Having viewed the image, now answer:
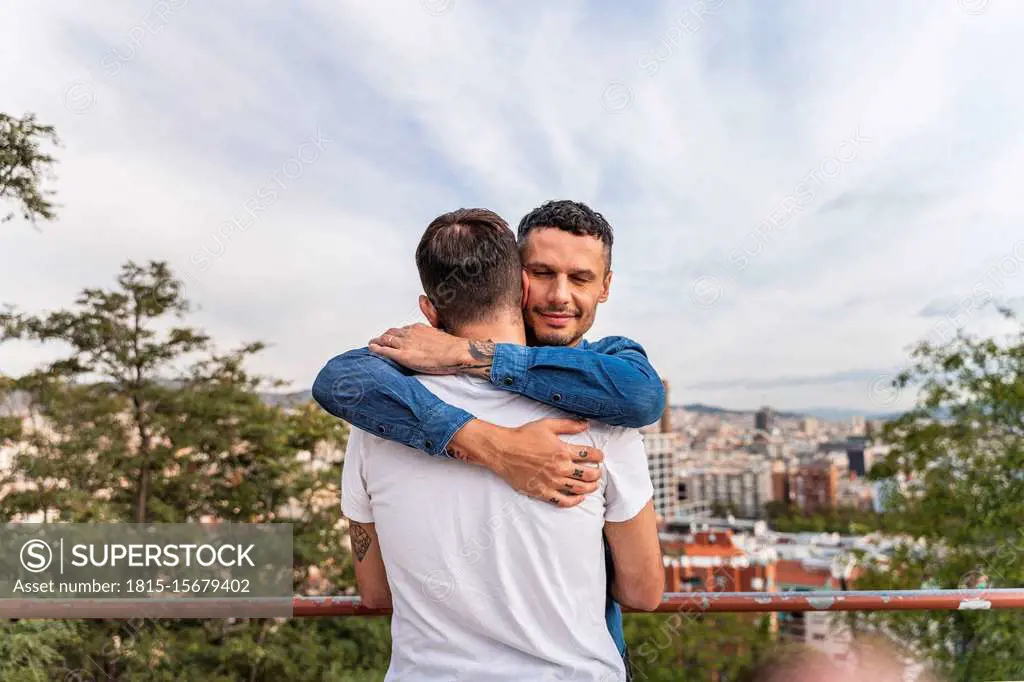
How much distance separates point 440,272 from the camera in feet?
3.01

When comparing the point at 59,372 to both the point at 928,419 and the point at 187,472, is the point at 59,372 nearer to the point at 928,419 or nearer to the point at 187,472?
the point at 187,472

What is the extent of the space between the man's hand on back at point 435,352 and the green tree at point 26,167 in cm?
544

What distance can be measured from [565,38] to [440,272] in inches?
411

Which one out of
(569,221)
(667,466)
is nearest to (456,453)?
Result: (569,221)

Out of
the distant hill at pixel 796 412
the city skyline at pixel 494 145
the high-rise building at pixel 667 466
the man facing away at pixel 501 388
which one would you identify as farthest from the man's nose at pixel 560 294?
the high-rise building at pixel 667 466

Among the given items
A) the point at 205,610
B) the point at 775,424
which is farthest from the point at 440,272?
the point at 775,424

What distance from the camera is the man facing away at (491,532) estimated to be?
83 cm

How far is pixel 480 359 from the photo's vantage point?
2.85 ft

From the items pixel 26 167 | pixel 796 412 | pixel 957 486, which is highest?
pixel 26 167

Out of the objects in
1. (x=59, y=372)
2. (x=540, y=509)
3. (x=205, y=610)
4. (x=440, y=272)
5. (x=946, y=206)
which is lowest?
(x=205, y=610)

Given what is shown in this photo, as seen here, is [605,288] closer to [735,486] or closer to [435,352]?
[435,352]

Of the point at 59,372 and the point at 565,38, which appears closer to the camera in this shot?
the point at 59,372

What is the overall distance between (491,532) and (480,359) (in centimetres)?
19

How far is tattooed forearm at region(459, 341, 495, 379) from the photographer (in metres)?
0.86
